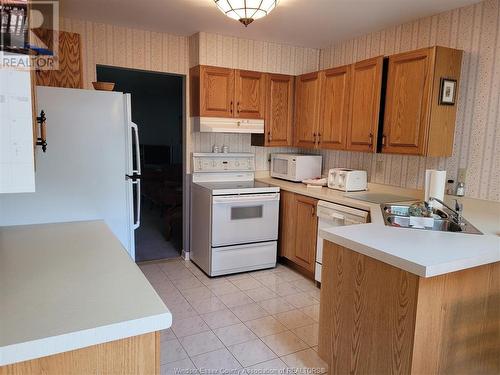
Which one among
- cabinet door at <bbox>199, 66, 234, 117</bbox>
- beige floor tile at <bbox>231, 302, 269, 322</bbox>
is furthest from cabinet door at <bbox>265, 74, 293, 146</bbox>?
beige floor tile at <bbox>231, 302, 269, 322</bbox>

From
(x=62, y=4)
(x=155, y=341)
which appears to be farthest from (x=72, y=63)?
(x=155, y=341)

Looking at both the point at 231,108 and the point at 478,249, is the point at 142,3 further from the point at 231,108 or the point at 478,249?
the point at 478,249

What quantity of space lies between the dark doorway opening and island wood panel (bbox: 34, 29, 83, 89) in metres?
2.10

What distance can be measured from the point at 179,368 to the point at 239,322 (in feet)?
2.20

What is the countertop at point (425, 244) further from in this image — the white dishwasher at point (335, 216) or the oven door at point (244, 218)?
the oven door at point (244, 218)

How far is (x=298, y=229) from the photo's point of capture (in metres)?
3.68

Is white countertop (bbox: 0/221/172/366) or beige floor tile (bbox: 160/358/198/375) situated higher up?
white countertop (bbox: 0/221/172/366)

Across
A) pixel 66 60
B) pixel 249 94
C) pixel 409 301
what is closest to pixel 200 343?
pixel 409 301

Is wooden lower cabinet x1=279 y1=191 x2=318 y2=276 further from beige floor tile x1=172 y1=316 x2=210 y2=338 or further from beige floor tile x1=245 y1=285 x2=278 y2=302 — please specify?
beige floor tile x1=172 y1=316 x2=210 y2=338

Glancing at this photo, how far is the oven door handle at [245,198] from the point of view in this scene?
3.56 m

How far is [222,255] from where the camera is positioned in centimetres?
365

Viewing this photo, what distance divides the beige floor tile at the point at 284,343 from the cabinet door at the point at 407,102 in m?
1.63

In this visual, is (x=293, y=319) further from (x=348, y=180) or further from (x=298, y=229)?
(x=348, y=180)

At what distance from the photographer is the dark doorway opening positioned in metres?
4.93
